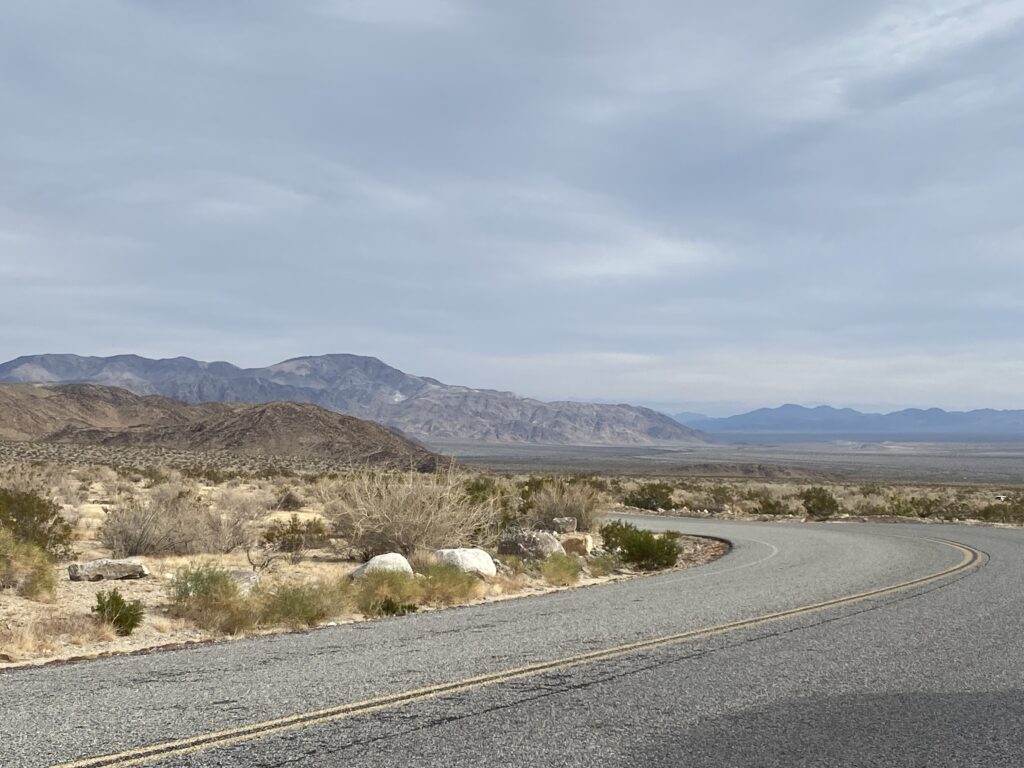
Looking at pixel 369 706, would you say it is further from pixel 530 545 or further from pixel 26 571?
pixel 530 545

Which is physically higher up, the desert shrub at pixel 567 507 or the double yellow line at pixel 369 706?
the double yellow line at pixel 369 706

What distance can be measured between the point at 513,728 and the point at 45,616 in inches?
302

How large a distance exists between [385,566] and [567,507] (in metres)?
13.7

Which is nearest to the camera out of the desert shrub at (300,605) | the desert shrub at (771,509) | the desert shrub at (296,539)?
the desert shrub at (300,605)

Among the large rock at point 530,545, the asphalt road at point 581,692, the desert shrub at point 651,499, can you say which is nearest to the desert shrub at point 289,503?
the large rock at point 530,545

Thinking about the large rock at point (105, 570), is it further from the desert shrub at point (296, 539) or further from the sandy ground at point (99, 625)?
the desert shrub at point (296, 539)

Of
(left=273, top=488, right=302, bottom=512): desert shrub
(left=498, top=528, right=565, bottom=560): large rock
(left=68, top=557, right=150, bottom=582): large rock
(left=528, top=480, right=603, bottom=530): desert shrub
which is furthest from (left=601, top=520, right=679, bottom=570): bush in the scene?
(left=273, top=488, right=302, bottom=512): desert shrub

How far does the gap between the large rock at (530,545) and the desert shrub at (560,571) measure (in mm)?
1450

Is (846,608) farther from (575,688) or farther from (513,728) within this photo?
(513,728)

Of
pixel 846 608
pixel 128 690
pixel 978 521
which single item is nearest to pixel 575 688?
pixel 128 690

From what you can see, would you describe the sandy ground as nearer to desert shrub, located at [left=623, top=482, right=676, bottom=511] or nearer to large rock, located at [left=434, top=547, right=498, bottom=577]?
large rock, located at [left=434, top=547, right=498, bottom=577]

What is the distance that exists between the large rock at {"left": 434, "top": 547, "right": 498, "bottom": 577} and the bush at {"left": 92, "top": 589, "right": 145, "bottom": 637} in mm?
6151

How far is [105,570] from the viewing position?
13.7 meters

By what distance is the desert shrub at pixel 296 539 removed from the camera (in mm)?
17703
